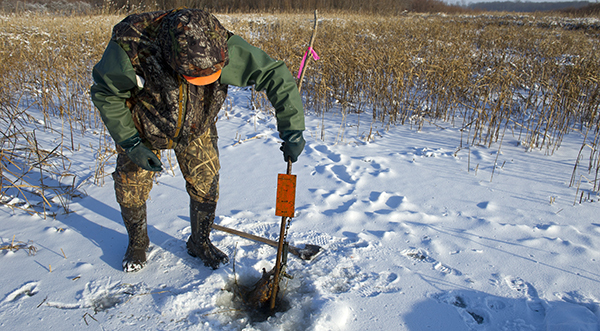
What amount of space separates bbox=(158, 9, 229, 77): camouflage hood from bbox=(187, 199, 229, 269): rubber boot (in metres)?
0.88

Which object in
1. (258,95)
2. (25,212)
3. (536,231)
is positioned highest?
(258,95)

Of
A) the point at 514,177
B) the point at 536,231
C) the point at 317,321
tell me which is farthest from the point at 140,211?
the point at 514,177

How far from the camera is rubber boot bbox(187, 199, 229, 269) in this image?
1.94 m

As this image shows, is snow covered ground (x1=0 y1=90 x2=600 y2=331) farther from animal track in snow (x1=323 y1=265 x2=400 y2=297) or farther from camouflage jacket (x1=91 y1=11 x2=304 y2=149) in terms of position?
camouflage jacket (x1=91 y1=11 x2=304 y2=149)

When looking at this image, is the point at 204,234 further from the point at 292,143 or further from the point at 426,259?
the point at 426,259

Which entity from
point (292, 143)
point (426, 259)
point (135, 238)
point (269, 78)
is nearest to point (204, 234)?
point (135, 238)

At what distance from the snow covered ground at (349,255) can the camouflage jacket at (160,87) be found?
853 mm

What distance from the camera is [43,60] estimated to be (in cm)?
517

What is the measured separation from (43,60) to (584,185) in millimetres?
7318

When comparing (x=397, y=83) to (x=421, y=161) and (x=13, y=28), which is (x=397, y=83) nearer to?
(x=421, y=161)

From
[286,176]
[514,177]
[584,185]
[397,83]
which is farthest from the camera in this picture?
[397,83]

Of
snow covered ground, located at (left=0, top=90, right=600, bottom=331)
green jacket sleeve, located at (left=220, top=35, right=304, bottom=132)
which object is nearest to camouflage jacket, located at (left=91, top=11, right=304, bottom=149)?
green jacket sleeve, located at (left=220, top=35, right=304, bottom=132)

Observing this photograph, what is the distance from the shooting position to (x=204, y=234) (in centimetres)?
197

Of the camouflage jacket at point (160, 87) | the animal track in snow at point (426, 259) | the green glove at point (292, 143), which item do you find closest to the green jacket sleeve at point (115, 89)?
the camouflage jacket at point (160, 87)
